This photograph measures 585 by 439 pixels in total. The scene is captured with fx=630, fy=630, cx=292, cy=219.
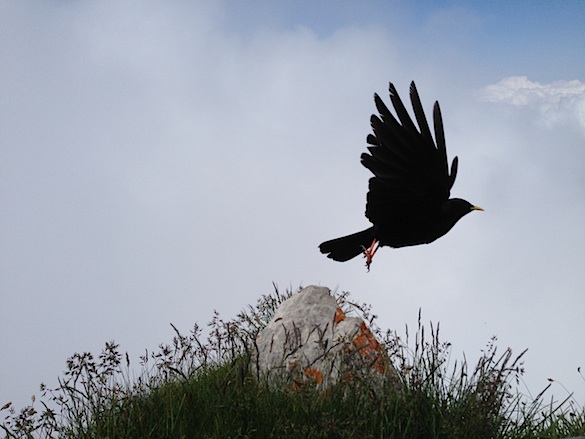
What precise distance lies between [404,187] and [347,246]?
114cm

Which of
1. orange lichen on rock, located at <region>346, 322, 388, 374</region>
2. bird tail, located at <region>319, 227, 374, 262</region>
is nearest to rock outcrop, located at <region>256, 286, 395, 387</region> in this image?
orange lichen on rock, located at <region>346, 322, 388, 374</region>

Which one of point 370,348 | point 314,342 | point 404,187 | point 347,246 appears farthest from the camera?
point 347,246

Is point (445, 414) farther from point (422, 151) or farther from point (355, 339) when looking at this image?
point (422, 151)

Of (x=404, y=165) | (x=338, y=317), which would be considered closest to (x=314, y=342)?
(x=338, y=317)

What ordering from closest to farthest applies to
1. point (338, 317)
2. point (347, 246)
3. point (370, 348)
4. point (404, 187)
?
point (370, 348), point (338, 317), point (404, 187), point (347, 246)

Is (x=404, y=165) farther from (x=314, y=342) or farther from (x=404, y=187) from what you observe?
(x=314, y=342)

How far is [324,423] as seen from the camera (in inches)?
134

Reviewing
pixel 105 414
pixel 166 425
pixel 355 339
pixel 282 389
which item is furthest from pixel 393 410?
→ pixel 105 414

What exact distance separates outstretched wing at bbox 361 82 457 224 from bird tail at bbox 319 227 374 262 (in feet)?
1.26

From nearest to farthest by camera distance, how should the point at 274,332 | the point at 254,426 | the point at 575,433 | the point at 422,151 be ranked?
the point at 254,426
the point at 575,433
the point at 274,332
the point at 422,151

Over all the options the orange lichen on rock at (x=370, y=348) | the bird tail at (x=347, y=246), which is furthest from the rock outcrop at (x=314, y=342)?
the bird tail at (x=347, y=246)

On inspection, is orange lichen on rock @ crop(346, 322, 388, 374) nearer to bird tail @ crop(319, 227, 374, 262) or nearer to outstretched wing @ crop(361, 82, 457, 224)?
outstretched wing @ crop(361, 82, 457, 224)

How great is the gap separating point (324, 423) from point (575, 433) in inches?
116

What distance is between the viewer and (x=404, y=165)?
21.4ft
